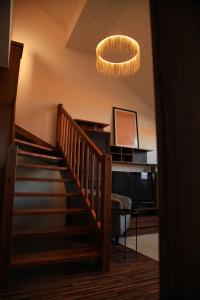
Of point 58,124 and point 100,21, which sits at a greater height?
point 100,21

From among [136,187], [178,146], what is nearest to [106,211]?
[178,146]

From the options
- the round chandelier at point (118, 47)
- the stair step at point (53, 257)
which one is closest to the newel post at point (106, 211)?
the stair step at point (53, 257)

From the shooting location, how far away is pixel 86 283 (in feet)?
6.49

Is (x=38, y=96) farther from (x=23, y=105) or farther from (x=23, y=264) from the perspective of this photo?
(x=23, y=264)

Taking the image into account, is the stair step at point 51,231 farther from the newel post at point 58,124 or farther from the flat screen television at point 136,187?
the flat screen television at point 136,187

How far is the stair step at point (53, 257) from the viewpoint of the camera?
79.0 inches

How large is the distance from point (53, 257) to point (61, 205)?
2174 millimetres

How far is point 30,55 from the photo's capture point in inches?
180

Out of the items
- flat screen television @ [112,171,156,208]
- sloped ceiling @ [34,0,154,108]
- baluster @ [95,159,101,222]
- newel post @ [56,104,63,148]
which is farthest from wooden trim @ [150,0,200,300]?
flat screen television @ [112,171,156,208]

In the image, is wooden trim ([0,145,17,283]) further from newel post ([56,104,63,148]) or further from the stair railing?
newel post ([56,104,63,148])

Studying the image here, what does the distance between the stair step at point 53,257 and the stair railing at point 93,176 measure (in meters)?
0.16

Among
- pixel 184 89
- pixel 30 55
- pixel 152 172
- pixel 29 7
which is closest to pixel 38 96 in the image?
pixel 30 55

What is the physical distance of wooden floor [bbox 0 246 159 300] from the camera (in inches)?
69.2

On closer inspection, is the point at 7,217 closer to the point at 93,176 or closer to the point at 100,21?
the point at 93,176
